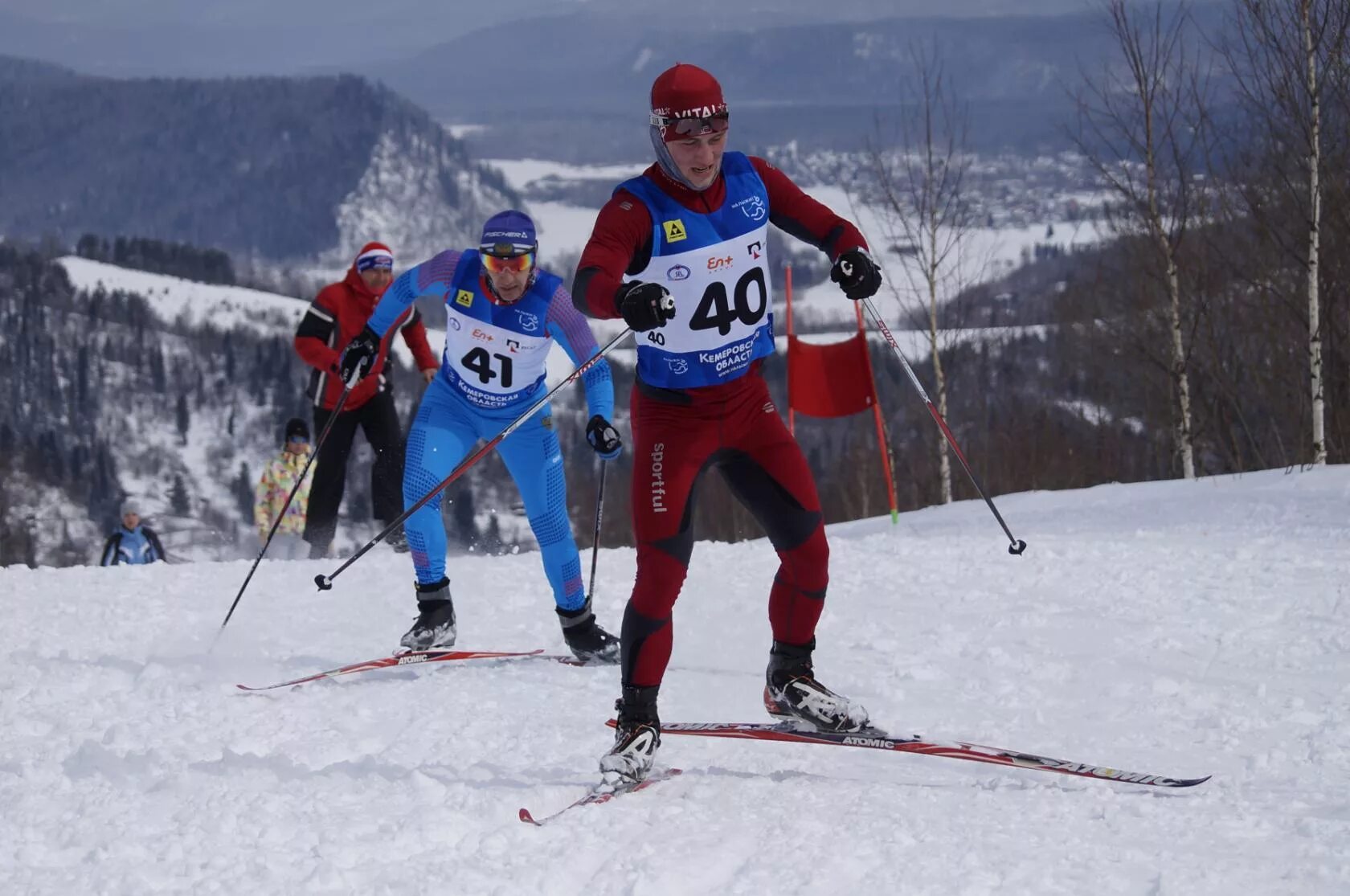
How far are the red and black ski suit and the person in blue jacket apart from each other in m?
9.42

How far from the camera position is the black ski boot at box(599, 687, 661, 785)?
3770 millimetres

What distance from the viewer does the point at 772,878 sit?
3.03m

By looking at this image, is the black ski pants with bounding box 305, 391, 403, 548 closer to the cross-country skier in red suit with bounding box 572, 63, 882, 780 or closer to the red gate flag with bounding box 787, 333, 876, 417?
the red gate flag with bounding box 787, 333, 876, 417

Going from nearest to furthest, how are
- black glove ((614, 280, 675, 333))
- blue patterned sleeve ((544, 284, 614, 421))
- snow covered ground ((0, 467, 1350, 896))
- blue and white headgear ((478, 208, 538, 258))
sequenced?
snow covered ground ((0, 467, 1350, 896)) → black glove ((614, 280, 675, 333)) → blue patterned sleeve ((544, 284, 614, 421)) → blue and white headgear ((478, 208, 538, 258))

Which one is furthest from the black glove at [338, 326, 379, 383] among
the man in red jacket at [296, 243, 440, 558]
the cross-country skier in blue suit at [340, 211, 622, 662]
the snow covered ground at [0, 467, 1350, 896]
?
the man in red jacket at [296, 243, 440, 558]

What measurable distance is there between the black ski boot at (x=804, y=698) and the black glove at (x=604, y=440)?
103 cm

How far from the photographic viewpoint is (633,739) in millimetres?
3859

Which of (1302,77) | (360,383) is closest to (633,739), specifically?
(360,383)

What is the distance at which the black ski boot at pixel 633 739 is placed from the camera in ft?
12.4

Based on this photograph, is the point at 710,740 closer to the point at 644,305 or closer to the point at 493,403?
the point at 644,305

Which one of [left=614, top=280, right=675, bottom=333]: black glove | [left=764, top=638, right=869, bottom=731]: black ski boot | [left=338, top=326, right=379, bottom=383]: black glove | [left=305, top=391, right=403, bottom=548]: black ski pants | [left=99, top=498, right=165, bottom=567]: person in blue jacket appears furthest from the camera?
[left=99, top=498, right=165, bottom=567]: person in blue jacket

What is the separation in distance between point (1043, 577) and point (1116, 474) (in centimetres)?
3770

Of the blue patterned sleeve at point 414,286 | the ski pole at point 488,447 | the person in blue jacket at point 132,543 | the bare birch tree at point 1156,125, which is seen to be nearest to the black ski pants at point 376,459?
the blue patterned sleeve at point 414,286

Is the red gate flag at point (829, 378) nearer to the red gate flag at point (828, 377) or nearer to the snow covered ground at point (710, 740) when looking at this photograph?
the red gate flag at point (828, 377)
